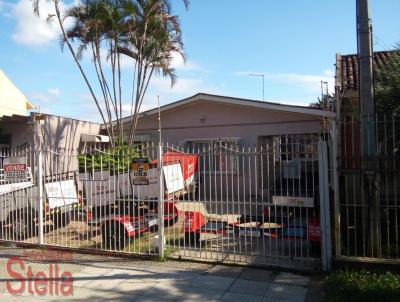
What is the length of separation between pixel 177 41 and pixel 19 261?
10724mm

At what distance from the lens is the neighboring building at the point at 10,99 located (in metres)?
24.2

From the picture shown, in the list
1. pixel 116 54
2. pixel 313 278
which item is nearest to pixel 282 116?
pixel 116 54

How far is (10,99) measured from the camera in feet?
83.0

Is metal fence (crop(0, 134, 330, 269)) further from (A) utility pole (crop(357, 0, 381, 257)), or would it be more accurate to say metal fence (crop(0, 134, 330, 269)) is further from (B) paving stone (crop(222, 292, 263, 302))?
(B) paving stone (crop(222, 292, 263, 302))

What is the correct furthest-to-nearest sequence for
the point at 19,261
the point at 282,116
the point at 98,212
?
the point at 282,116
the point at 98,212
the point at 19,261

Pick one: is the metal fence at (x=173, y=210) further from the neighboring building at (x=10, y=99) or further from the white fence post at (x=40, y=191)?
the neighboring building at (x=10, y=99)

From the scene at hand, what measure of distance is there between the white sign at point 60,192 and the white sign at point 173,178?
1.90 metres

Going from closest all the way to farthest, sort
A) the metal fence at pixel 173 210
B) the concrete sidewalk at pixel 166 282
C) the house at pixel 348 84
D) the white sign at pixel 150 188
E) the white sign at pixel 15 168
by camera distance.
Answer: the concrete sidewalk at pixel 166 282 < the metal fence at pixel 173 210 < the white sign at pixel 150 188 < the white sign at pixel 15 168 < the house at pixel 348 84

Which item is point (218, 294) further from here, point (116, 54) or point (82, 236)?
point (116, 54)

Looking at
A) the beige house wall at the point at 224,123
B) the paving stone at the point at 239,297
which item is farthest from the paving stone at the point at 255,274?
the beige house wall at the point at 224,123

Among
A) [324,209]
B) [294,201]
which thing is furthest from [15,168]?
[324,209]

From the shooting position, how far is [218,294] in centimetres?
533

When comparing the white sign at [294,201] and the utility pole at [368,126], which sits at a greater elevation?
the utility pole at [368,126]

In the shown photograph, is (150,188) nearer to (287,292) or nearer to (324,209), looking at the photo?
(324,209)
